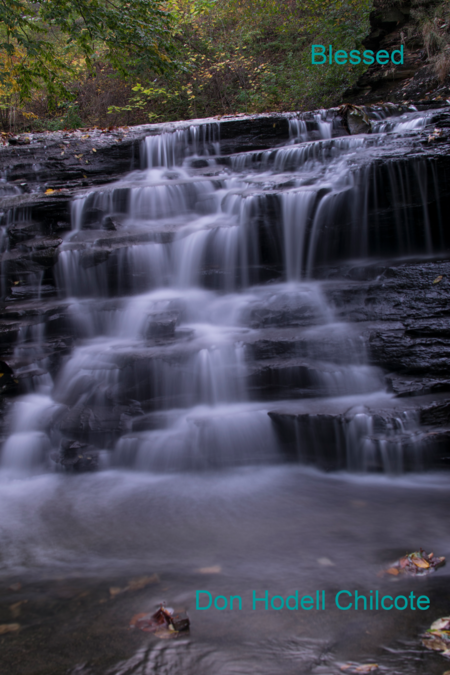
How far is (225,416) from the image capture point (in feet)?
15.2

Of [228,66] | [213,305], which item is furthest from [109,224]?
[228,66]

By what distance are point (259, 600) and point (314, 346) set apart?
123 inches

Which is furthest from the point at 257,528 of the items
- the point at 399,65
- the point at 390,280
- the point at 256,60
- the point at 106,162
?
the point at 256,60

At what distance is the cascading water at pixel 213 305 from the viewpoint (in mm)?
4613

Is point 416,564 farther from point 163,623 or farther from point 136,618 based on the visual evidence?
point 136,618

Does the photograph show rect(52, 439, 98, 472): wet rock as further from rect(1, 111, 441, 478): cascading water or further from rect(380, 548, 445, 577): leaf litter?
rect(380, 548, 445, 577): leaf litter

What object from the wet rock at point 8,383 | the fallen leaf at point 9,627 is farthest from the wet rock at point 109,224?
the fallen leaf at point 9,627

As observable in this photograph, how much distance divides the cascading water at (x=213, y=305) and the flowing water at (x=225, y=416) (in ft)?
0.08

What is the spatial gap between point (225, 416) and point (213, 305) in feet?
7.55

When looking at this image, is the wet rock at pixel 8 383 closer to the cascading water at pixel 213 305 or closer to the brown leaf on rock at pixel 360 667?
the cascading water at pixel 213 305

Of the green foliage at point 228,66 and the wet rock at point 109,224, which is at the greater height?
the green foliage at point 228,66

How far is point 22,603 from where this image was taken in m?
2.54

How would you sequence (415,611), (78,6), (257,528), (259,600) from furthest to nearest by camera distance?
(78,6), (257,528), (259,600), (415,611)

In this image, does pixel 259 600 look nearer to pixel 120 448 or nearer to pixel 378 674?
pixel 378 674
